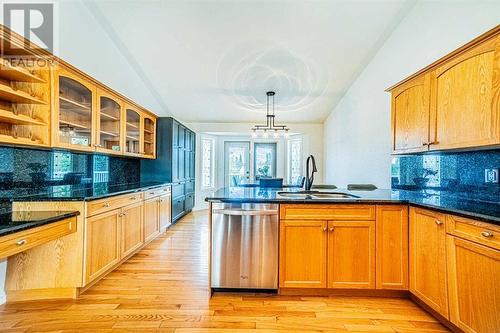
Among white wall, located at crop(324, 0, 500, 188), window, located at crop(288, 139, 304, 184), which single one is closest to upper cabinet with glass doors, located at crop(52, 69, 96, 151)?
white wall, located at crop(324, 0, 500, 188)

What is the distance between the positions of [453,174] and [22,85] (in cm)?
388

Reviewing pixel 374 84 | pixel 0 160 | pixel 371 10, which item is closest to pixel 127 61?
pixel 0 160

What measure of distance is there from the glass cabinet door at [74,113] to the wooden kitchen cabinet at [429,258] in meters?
3.19

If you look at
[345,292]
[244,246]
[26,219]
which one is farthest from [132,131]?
[345,292]

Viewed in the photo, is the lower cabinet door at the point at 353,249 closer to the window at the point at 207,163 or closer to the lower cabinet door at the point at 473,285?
the lower cabinet door at the point at 473,285

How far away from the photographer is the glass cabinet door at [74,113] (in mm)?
2473

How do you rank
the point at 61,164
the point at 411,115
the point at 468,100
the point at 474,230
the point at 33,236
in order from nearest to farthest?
the point at 474,230 → the point at 33,236 → the point at 468,100 → the point at 411,115 → the point at 61,164

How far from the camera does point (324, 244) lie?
7.32ft

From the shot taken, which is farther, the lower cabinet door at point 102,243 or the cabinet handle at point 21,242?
the lower cabinet door at point 102,243

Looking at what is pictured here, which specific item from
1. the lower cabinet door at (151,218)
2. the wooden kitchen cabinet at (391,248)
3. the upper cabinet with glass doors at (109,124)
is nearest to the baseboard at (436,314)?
the wooden kitchen cabinet at (391,248)

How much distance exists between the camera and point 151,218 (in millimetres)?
3719

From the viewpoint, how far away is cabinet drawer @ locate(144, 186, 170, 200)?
11.8 feet

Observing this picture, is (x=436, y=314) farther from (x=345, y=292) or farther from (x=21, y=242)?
(x=21, y=242)

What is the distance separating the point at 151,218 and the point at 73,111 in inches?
67.5
